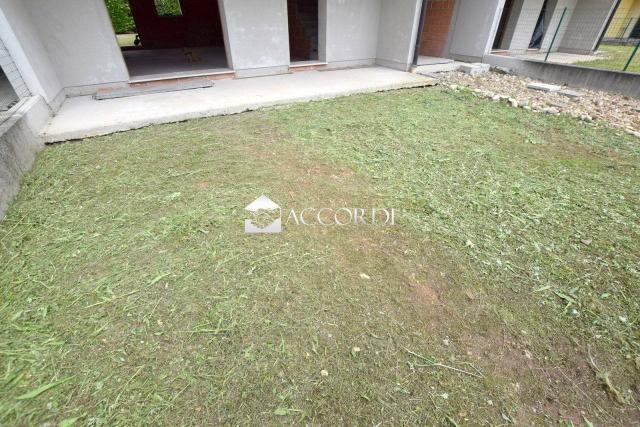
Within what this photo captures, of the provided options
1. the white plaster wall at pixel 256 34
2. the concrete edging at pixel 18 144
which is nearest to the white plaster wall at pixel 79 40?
the concrete edging at pixel 18 144

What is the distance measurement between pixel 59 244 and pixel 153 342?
1227 millimetres

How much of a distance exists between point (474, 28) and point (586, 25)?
608 cm

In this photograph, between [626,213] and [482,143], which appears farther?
[482,143]

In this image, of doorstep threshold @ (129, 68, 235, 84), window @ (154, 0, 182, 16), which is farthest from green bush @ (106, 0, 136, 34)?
doorstep threshold @ (129, 68, 235, 84)

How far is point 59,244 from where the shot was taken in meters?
2.09

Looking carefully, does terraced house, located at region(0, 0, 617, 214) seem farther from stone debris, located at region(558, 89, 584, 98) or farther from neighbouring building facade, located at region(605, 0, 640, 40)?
neighbouring building facade, located at region(605, 0, 640, 40)

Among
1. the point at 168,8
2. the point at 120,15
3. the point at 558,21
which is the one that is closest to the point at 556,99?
the point at 558,21

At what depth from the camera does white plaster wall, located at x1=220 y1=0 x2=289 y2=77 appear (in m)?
5.64

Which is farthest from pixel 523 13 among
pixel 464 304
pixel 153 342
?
pixel 153 342

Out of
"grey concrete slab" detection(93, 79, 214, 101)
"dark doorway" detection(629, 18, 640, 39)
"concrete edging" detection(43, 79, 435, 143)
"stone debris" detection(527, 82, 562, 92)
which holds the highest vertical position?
"dark doorway" detection(629, 18, 640, 39)

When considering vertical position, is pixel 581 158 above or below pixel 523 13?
below

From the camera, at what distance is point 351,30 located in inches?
273

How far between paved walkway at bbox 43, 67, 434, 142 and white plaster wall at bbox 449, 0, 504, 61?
2710 mm

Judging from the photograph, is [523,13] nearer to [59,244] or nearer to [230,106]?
[230,106]
